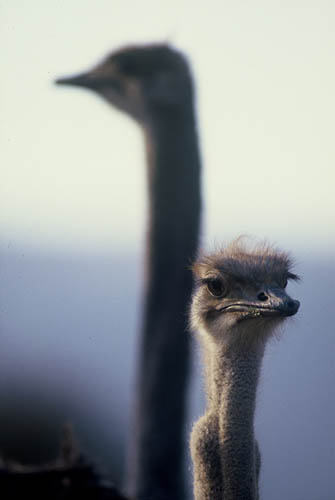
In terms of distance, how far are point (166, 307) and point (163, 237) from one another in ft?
0.98

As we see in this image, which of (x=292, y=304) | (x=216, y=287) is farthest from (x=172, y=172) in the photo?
(x=292, y=304)

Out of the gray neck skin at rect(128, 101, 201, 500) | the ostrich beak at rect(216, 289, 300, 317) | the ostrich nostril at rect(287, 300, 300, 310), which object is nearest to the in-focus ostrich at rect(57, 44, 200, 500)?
the gray neck skin at rect(128, 101, 201, 500)

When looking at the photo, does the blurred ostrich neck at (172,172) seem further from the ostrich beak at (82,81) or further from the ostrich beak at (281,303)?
the ostrich beak at (281,303)

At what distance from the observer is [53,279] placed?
20.1ft

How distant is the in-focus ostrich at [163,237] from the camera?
3531 mm

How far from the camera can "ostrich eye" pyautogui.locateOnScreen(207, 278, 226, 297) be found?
2.07 meters

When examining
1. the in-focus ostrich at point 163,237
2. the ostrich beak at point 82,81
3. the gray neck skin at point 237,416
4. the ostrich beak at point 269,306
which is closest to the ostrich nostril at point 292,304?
the ostrich beak at point 269,306

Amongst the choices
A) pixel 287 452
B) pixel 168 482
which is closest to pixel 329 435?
pixel 287 452

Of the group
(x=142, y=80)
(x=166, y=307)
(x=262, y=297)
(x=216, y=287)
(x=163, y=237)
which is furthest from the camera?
(x=142, y=80)

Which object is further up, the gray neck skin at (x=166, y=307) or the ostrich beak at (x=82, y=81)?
the ostrich beak at (x=82, y=81)

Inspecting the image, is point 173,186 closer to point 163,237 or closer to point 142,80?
point 163,237

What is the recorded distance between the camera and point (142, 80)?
4.33 metres

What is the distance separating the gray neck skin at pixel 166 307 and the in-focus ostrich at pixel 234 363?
1.35 metres

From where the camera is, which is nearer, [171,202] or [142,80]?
[171,202]
